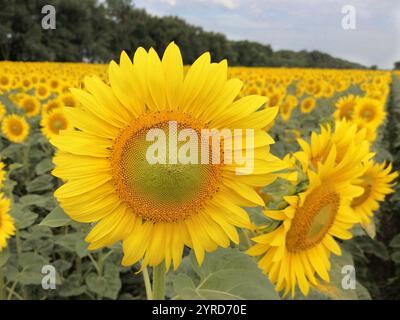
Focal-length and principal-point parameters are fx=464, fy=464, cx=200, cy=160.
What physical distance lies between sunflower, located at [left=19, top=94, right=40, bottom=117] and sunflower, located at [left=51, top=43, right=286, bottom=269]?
19.3 feet

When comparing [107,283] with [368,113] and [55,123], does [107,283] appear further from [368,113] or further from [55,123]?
[368,113]

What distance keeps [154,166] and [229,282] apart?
36 cm

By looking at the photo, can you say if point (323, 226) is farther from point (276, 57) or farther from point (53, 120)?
point (276, 57)

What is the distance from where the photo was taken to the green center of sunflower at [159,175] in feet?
3.41

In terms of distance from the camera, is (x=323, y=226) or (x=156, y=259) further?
(x=323, y=226)

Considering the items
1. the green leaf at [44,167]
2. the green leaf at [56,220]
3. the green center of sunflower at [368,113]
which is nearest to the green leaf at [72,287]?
the green leaf at [44,167]

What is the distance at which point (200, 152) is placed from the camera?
1037 mm

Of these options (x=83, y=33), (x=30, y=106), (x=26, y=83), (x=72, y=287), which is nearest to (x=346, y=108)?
(x=72, y=287)

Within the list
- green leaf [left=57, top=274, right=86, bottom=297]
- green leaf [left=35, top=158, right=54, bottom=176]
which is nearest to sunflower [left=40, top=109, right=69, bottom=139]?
green leaf [left=35, top=158, right=54, bottom=176]

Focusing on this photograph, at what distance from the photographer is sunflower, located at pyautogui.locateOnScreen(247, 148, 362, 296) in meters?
1.42

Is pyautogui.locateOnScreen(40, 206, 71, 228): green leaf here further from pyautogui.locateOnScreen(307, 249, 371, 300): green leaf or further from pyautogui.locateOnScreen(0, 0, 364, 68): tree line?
pyautogui.locateOnScreen(0, 0, 364, 68): tree line

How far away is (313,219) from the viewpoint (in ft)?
5.09

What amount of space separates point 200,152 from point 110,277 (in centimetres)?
286

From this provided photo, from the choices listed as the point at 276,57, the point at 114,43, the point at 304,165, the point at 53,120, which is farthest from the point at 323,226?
the point at 276,57
